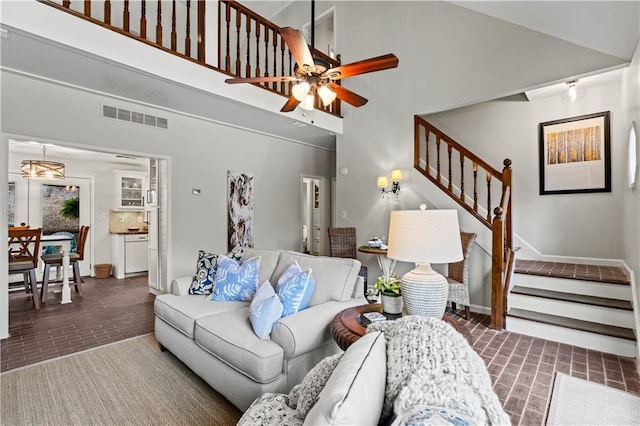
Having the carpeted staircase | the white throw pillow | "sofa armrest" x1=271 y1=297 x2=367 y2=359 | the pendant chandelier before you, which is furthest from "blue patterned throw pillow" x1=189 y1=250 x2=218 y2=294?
the pendant chandelier

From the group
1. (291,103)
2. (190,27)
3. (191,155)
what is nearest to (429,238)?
(291,103)

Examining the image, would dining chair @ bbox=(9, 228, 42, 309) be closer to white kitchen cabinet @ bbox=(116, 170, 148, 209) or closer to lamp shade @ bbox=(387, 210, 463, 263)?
white kitchen cabinet @ bbox=(116, 170, 148, 209)

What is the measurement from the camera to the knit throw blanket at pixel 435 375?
84 cm

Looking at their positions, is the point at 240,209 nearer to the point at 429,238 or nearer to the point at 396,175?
the point at 396,175

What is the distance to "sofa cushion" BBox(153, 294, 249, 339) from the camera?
2436mm

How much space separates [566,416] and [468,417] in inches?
74.3

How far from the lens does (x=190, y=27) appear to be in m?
5.39

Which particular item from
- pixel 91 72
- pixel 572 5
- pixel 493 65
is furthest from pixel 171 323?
pixel 493 65

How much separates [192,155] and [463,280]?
4.20 m

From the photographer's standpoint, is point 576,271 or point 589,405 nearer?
point 589,405

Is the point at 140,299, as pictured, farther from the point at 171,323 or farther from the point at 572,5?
the point at 572,5

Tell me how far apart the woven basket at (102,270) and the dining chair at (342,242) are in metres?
4.71

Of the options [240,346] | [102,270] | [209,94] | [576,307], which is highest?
[209,94]

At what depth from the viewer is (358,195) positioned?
5.53m
